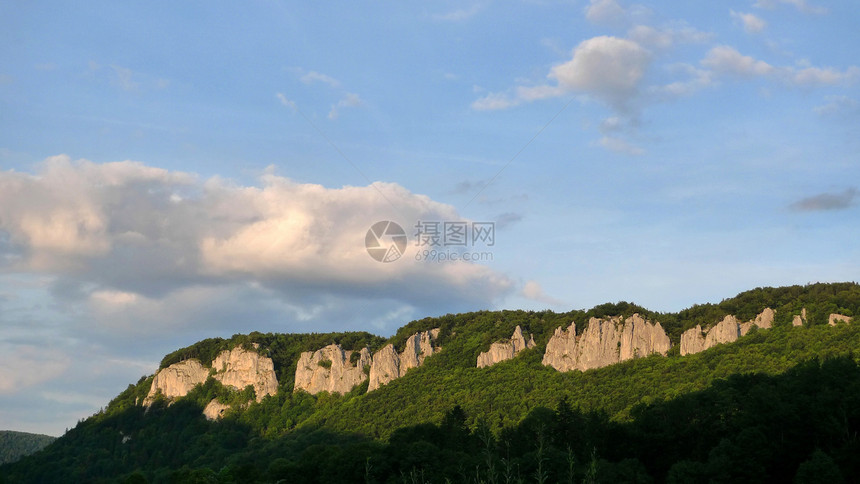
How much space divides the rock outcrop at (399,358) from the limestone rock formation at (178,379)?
47.8m

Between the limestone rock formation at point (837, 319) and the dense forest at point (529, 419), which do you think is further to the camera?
the limestone rock formation at point (837, 319)

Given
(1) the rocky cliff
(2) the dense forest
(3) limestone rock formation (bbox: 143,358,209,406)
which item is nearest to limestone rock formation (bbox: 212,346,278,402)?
(1) the rocky cliff

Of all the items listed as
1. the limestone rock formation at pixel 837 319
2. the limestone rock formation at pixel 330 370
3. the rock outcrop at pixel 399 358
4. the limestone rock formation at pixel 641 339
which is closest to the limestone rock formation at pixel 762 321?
the limestone rock formation at pixel 837 319

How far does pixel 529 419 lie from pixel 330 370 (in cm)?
10133

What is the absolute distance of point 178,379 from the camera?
191250mm

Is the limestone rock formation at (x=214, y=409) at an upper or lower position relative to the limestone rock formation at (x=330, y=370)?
lower

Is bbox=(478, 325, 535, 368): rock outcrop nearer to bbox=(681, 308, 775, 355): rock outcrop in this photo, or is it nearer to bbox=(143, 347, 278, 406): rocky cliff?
bbox=(681, 308, 775, 355): rock outcrop

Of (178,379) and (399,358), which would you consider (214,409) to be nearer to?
(178,379)

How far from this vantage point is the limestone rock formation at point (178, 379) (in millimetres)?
191000

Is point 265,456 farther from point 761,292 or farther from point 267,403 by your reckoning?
point 761,292

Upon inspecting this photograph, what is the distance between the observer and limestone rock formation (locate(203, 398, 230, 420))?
18038cm

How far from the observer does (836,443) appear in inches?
2224

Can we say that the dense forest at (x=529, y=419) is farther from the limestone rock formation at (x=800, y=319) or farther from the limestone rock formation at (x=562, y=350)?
the limestone rock formation at (x=562, y=350)

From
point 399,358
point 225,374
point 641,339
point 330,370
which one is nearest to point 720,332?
point 641,339
